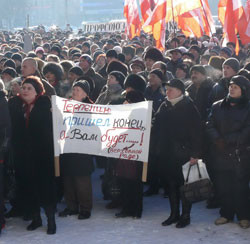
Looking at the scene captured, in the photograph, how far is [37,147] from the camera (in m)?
6.19

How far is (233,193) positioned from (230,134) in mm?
668

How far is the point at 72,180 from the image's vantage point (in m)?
6.66

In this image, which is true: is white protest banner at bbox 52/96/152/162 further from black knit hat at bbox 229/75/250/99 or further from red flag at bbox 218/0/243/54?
red flag at bbox 218/0/243/54

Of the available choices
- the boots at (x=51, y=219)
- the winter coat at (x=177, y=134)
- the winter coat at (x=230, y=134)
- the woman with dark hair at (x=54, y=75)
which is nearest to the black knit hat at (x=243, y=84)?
the winter coat at (x=230, y=134)

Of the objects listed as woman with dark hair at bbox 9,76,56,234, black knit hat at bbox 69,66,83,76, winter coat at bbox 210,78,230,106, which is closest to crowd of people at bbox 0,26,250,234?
woman with dark hair at bbox 9,76,56,234

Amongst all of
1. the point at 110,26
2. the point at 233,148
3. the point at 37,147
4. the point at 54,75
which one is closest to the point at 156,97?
the point at 54,75

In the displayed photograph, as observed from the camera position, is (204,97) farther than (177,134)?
Yes

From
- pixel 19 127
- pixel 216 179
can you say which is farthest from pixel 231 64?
pixel 19 127

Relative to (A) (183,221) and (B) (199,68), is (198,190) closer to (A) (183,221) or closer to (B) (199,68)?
(A) (183,221)

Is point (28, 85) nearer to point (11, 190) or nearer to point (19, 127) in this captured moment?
point (19, 127)

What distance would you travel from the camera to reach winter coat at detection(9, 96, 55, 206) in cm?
618

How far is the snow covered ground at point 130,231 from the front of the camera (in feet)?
19.3

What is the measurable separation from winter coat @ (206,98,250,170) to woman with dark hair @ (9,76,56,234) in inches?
68.7

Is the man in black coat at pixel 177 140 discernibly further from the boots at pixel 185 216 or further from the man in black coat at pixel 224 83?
the man in black coat at pixel 224 83
